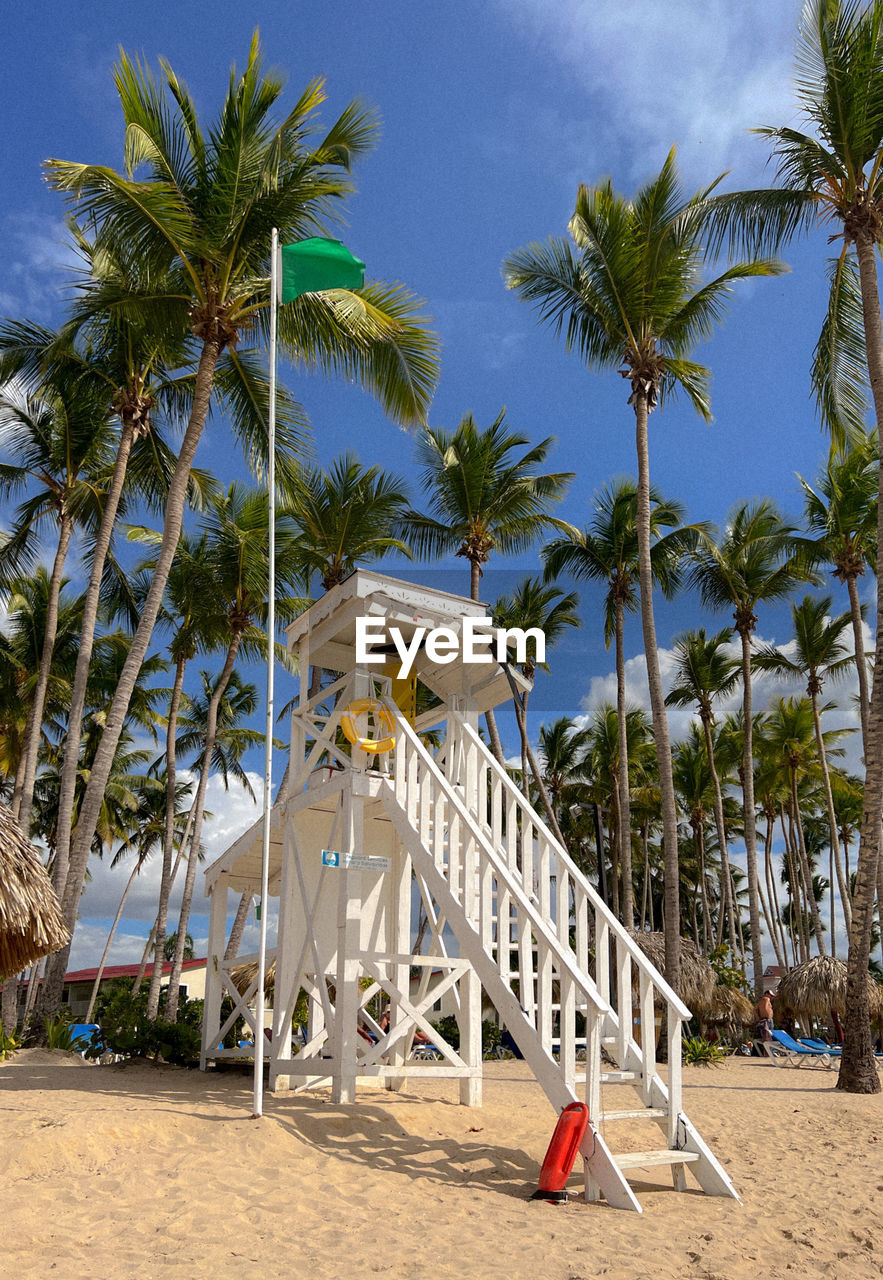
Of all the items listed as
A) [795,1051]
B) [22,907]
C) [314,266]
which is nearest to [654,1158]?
[22,907]

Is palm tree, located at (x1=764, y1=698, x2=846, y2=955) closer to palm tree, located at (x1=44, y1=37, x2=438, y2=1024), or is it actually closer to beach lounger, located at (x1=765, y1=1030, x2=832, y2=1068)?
beach lounger, located at (x1=765, y1=1030, x2=832, y2=1068)

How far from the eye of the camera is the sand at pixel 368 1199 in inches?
194

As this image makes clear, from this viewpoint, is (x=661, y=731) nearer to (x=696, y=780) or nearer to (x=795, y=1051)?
(x=795, y=1051)

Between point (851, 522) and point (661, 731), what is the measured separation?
9725 mm

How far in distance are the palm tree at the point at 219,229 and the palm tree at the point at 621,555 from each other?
1202 cm

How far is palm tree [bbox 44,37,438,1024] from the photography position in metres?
13.9

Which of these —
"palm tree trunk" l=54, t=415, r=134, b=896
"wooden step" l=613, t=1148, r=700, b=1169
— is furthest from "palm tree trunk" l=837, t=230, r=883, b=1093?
"palm tree trunk" l=54, t=415, r=134, b=896

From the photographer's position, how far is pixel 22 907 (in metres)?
10.4

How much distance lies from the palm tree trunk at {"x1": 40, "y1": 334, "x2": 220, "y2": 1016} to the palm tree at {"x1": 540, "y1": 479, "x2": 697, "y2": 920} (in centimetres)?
1343

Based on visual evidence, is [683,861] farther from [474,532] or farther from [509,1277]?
[509,1277]

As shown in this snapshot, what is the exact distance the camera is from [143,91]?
14070 millimetres

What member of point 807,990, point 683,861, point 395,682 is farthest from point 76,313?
point 683,861

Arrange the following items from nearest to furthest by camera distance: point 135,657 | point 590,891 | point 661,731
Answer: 1. point 590,891
2. point 135,657
3. point 661,731

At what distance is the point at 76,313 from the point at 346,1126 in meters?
13.3
